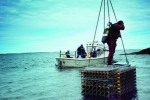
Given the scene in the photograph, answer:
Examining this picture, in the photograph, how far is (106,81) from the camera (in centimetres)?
1087

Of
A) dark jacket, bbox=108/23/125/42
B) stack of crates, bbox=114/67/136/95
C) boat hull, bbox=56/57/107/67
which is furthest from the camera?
boat hull, bbox=56/57/107/67

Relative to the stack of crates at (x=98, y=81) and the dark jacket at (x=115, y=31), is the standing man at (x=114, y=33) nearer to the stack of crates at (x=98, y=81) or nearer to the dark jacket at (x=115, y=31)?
the dark jacket at (x=115, y=31)

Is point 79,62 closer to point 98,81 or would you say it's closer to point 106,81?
point 98,81

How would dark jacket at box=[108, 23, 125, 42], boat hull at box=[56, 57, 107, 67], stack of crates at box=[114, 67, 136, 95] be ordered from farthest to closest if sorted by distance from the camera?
1. boat hull at box=[56, 57, 107, 67]
2. dark jacket at box=[108, 23, 125, 42]
3. stack of crates at box=[114, 67, 136, 95]

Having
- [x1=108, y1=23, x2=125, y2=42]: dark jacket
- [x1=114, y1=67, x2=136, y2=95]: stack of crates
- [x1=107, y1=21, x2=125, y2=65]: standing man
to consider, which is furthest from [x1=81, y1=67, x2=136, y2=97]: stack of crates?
[x1=108, y1=23, x2=125, y2=42]: dark jacket

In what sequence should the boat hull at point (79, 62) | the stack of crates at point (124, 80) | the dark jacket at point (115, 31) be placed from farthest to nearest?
the boat hull at point (79, 62)
the dark jacket at point (115, 31)
the stack of crates at point (124, 80)

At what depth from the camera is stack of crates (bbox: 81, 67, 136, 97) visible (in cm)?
1083

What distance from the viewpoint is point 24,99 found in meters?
12.7

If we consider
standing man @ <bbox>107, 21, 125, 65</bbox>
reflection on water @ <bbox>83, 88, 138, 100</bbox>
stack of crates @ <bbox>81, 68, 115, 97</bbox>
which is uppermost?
standing man @ <bbox>107, 21, 125, 65</bbox>

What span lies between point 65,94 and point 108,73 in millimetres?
3579

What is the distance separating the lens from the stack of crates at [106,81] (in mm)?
10828

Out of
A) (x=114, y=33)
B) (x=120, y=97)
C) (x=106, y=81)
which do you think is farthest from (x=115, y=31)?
(x=120, y=97)

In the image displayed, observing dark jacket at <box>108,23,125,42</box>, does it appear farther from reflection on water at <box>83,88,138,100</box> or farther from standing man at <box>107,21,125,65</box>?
reflection on water at <box>83,88,138,100</box>

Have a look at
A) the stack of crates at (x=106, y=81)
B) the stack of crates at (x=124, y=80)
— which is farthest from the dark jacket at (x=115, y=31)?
the stack of crates at (x=124, y=80)
